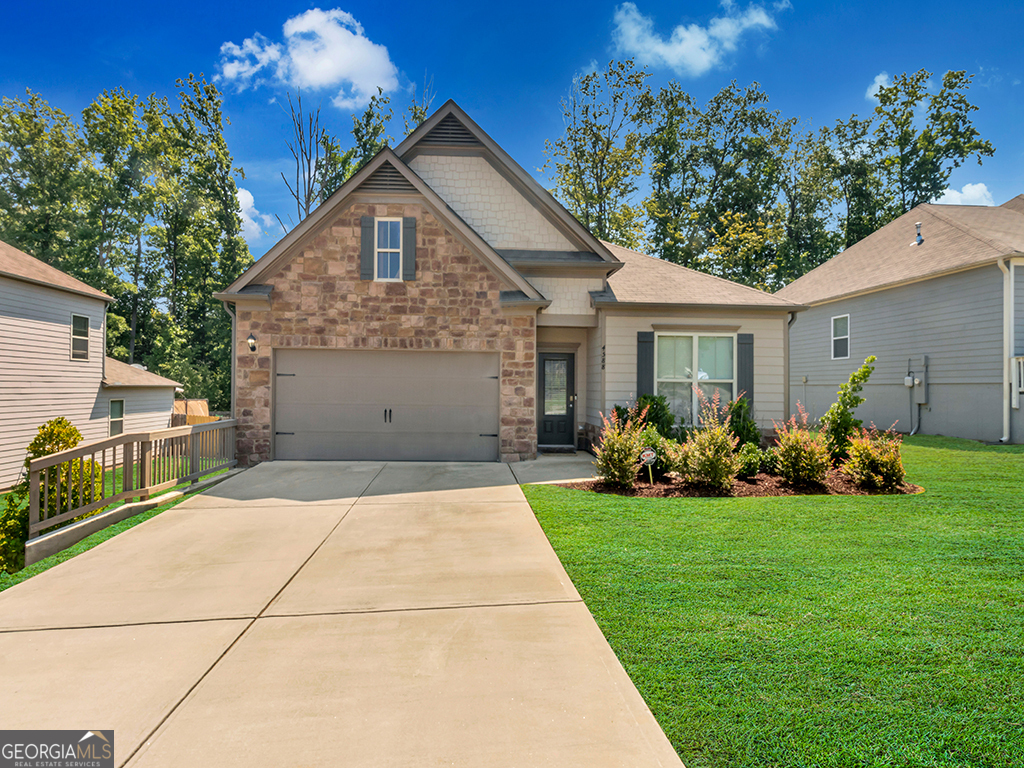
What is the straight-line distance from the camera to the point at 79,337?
1491 centimetres

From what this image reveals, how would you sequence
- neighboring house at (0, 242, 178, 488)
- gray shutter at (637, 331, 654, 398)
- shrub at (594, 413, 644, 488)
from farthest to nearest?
neighboring house at (0, 242, 178, 488)
gray shutter at (637, 331, 654, 398)
shrub at (594, 413, 644, 488)

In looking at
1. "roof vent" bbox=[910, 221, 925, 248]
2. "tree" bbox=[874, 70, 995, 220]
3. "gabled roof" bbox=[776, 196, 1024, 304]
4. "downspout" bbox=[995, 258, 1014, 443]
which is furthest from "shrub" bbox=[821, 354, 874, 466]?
"tree" bbox=[874, 70, 995, 220]

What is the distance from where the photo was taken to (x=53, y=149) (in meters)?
23.7

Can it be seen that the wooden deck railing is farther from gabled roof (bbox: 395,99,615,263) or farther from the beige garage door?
gabled roof (bbox: 395,99,615,263)

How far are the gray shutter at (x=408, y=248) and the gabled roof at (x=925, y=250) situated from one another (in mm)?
13549

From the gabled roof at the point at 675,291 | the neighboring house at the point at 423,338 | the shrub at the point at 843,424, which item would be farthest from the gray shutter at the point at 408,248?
the shrub at the point at 843,424

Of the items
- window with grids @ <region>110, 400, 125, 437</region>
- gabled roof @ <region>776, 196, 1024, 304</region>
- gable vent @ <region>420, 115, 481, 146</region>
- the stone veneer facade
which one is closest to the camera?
the stone veneer facade

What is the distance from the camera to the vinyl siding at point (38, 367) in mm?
12234

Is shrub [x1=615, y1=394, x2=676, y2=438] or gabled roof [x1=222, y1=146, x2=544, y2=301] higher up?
gabled roof [x1=222, y1=146, x2=544, y2=301]

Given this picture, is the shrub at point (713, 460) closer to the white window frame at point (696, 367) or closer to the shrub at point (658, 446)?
the shrub at point (658, 446)

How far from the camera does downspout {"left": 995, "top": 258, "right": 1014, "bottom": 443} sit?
12.0 metres

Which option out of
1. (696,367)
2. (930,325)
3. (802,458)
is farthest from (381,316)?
(930,325)

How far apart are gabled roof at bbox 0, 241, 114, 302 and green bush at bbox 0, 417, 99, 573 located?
868 centimetres

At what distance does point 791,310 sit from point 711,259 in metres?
18.0
